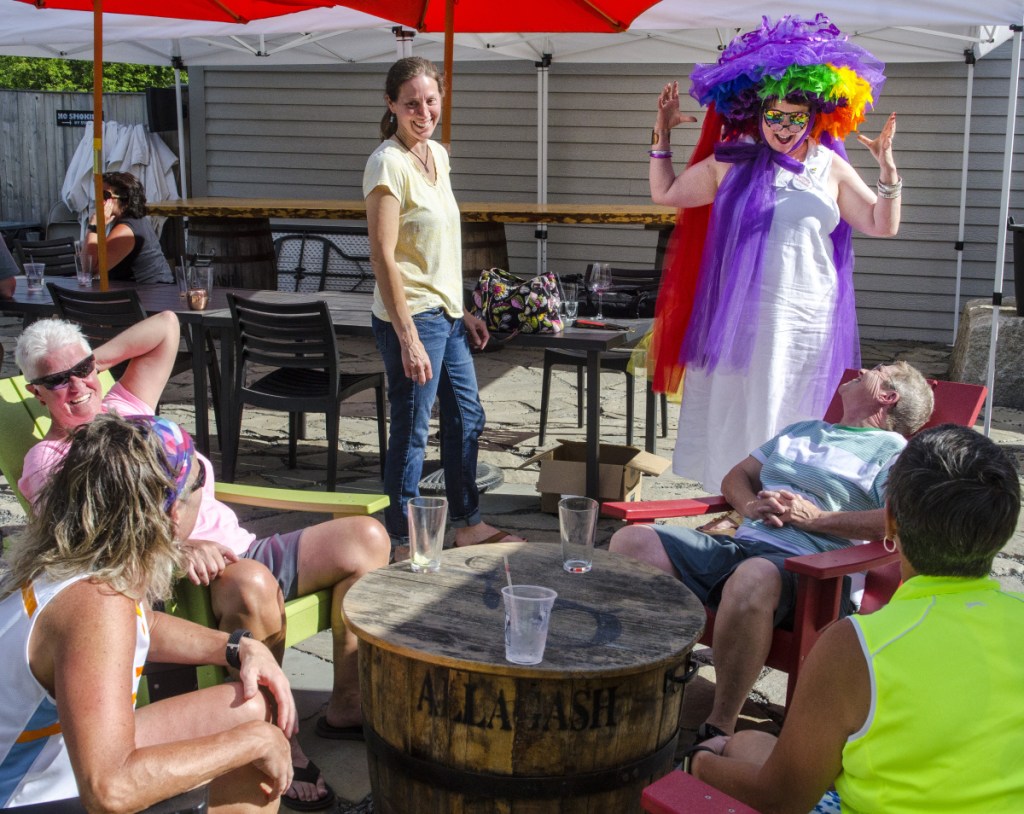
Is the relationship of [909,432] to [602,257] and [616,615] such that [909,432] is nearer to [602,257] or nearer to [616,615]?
Result: [616,615]

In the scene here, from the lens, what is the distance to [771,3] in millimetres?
5578

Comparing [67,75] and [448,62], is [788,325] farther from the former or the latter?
[67,75]

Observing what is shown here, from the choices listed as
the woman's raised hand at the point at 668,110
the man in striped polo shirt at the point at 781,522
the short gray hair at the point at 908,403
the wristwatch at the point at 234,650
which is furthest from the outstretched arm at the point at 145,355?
the short gray hair at the point at 908,403

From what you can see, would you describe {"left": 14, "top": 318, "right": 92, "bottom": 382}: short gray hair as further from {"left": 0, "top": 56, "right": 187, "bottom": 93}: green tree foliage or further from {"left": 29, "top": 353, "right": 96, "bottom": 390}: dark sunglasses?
{"left": 0, "top": 56, "right": 187, "bottom": 93}: green tree foliage

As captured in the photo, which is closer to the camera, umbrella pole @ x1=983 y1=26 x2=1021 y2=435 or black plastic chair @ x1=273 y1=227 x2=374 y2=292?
umbrella pole @ x1=983 y1=26 x2=1021 y2=435

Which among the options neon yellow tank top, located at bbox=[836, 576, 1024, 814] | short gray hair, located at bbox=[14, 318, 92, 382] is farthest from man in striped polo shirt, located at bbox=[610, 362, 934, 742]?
short gray hair, located at bbox=[14, 318, 92, 382]

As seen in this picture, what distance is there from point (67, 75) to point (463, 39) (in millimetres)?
20248

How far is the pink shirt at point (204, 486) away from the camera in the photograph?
2625 mm

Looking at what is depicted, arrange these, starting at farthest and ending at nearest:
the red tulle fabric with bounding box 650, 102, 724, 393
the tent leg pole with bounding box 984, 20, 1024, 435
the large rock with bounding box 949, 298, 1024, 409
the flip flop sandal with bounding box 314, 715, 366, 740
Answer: the large rock with bounding box 949, 298, 1024, 409, the tent leg pole with bounding box 984, 20, 1024, 435, the red tulle fabric with bounding box 650, 102, 724, 393, the flip flop sandal with bounding box 314, 715, 366, 740

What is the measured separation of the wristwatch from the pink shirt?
0.45m

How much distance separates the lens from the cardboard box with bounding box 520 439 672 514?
4.62 metres

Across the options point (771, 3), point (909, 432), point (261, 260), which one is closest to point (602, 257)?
point (261, 260)

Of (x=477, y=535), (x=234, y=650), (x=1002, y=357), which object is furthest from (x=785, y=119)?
(x=1002, y=357)

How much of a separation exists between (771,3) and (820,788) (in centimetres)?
485
